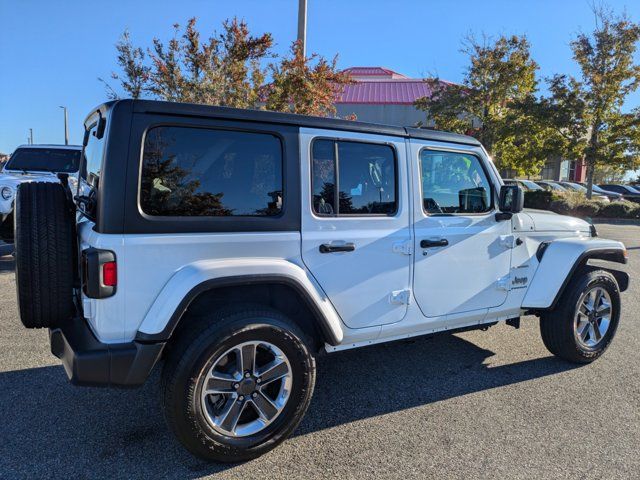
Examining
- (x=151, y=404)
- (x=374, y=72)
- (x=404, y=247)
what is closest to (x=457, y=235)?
(x=404, y=247)

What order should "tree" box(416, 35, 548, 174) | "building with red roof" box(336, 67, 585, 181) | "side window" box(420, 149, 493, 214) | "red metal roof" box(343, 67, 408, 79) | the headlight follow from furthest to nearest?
1. "red metal roof" box(343, 67, 408, 79)
2. "building with red roof" box(336, 67, 585, 181)
3. "tree" box(416, 35, 548, 174)
4. the headlight
5. "side window" box(420, 149, 493, 214)

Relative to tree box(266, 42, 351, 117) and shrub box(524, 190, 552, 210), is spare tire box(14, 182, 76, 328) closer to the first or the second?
tree box(266, 42, 351, 117)

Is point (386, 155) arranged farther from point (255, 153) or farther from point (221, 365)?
point (221, 365)

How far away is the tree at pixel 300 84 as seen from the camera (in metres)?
A: 9.98

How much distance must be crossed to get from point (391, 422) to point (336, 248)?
123 cm

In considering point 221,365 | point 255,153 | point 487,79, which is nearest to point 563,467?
point 221,365

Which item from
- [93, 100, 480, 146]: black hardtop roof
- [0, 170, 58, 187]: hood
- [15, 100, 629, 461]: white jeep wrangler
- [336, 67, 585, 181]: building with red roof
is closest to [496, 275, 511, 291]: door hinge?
[15, 100, 629, 461]: white jeep wrangler

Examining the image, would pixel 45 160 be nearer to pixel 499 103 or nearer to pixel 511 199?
pixel 511 199

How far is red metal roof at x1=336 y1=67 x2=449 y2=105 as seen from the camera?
25.9 meters

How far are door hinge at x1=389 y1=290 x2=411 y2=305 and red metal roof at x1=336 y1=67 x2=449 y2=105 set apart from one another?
73.9 ft

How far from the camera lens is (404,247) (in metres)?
3.07

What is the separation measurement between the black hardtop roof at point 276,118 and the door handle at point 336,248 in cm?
73

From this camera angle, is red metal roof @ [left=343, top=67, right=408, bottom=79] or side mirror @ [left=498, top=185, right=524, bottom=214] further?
red metal roof @ [left=343, top=67, right=408, bottom=79]

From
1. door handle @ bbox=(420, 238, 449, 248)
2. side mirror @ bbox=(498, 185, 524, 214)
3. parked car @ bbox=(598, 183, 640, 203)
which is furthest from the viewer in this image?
parked car @ bbox=(598, 183, 640, 203)
